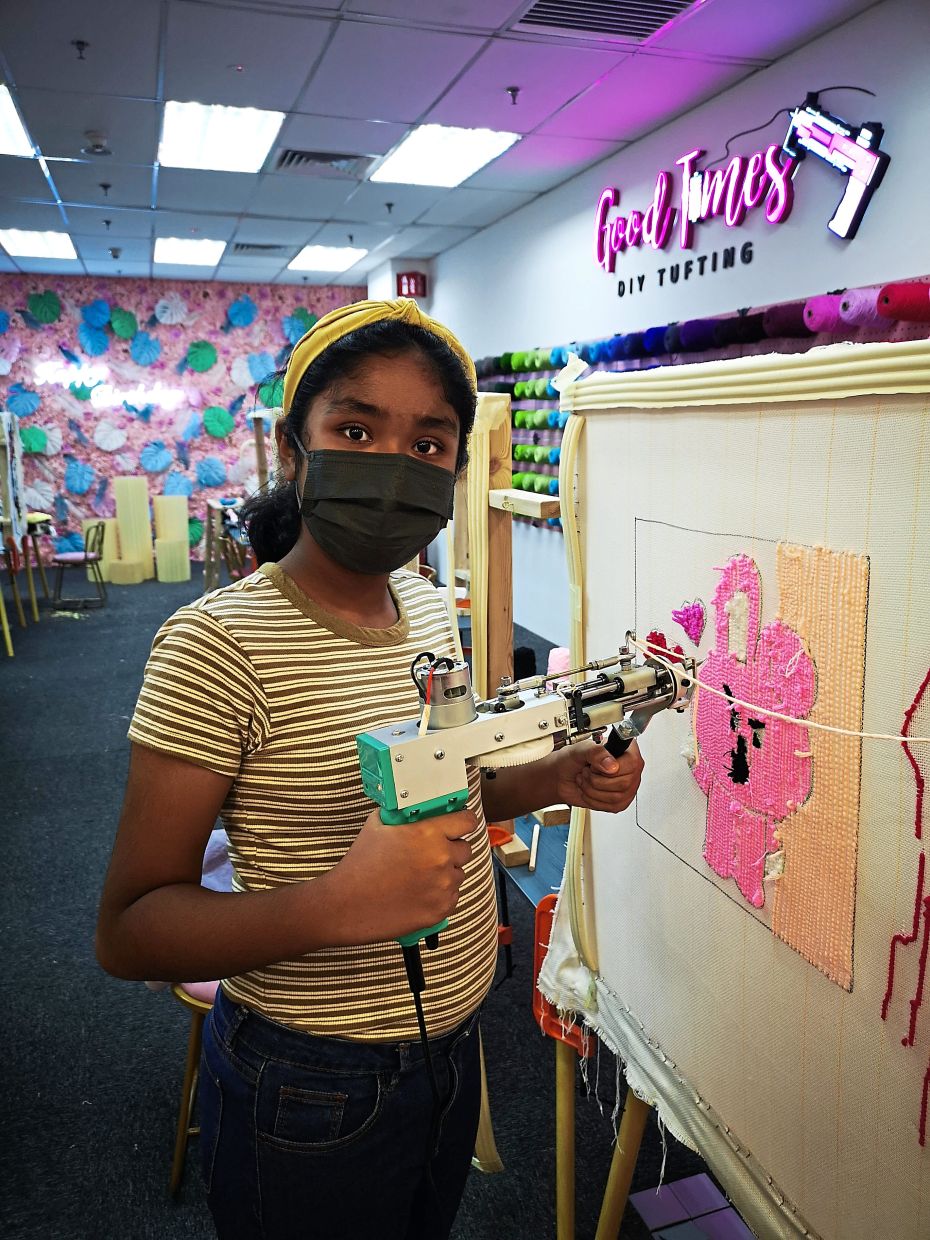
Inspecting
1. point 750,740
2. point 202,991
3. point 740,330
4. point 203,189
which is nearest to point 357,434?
point 750,740

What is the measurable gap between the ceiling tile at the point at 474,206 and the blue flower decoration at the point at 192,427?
13.2 feet

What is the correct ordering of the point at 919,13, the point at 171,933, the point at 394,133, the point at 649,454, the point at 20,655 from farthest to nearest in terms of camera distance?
the point at 20,655
the point at 394,133
the point at 919,13
the point at 649,454
the point at 171,933

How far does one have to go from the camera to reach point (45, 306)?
8.96 meters

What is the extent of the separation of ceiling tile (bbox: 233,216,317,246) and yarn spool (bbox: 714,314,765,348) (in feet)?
12.6

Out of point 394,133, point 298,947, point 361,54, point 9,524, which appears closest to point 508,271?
point 394,133

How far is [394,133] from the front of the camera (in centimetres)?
447

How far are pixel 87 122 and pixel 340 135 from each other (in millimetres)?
1186

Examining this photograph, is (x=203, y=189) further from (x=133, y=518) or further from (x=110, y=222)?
(x=133, y=518)

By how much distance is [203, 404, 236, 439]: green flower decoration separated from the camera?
378 inches

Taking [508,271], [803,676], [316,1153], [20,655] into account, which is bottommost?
[20,655]

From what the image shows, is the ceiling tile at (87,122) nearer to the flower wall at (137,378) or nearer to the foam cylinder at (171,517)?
the flower wall at (137,378)

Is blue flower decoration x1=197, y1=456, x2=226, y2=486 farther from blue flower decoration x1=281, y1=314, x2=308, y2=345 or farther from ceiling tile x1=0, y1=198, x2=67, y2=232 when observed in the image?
ceiling tile x1=0, y1=198, x2=67, y2=232

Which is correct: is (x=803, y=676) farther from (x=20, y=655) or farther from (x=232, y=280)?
(x=232, y=280)

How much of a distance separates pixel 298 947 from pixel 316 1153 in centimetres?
24
